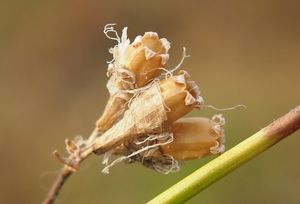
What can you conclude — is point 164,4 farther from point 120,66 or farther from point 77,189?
point 120,66

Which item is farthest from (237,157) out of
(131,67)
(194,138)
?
(131,67)

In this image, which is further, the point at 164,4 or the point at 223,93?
the point at 164,4

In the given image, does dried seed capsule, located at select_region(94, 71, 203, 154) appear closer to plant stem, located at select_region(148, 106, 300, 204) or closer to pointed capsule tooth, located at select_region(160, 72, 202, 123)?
pointed capsule tooth, located at select_region(160, 72, 202, 123)

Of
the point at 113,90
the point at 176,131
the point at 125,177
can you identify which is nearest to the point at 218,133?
the point at 176,131

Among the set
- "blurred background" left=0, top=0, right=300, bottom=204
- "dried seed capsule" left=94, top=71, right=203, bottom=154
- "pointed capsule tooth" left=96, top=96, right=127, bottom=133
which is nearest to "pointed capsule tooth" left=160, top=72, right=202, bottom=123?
"dried seed capsule" left=94, top=71, right=203, bottom=154

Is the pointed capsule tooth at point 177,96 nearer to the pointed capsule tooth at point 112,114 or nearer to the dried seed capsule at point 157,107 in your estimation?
the dried seed capsule at point 157,107
